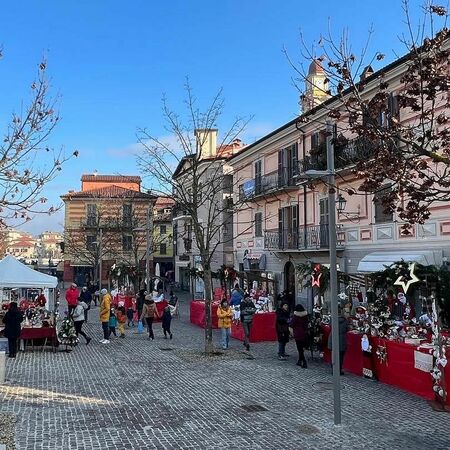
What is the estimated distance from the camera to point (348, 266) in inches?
941

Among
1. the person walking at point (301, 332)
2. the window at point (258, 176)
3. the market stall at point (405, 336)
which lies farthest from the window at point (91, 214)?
the market stall at point (405, 336)

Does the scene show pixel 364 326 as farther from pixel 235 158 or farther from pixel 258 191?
pixel 235 158

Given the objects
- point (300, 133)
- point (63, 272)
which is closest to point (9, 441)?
point (300, 133)

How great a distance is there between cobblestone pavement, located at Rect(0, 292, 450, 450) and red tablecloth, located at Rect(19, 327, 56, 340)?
3.83ft

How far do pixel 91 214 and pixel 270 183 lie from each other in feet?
103

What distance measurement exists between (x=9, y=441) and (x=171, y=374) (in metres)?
5.96

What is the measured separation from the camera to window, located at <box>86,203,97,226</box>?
184 ft

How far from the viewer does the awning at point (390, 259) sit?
61.0 feet

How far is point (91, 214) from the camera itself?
57.9 m

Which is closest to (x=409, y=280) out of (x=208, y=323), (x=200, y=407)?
(x=200, y=407)

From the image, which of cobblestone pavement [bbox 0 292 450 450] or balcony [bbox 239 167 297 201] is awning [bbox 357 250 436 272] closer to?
cobblestone pavement [bbox 0 292 450 450]

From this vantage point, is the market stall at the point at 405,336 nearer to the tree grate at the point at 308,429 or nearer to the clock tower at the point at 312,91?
the tree grate at the point at 308,429

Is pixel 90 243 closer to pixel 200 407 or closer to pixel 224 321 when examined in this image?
pixel 224 321

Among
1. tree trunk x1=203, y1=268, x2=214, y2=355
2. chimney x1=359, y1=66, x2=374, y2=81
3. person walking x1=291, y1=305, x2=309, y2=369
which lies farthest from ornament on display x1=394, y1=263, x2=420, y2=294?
tree trunk x1=203, y1=268, x2=214, y2=355
